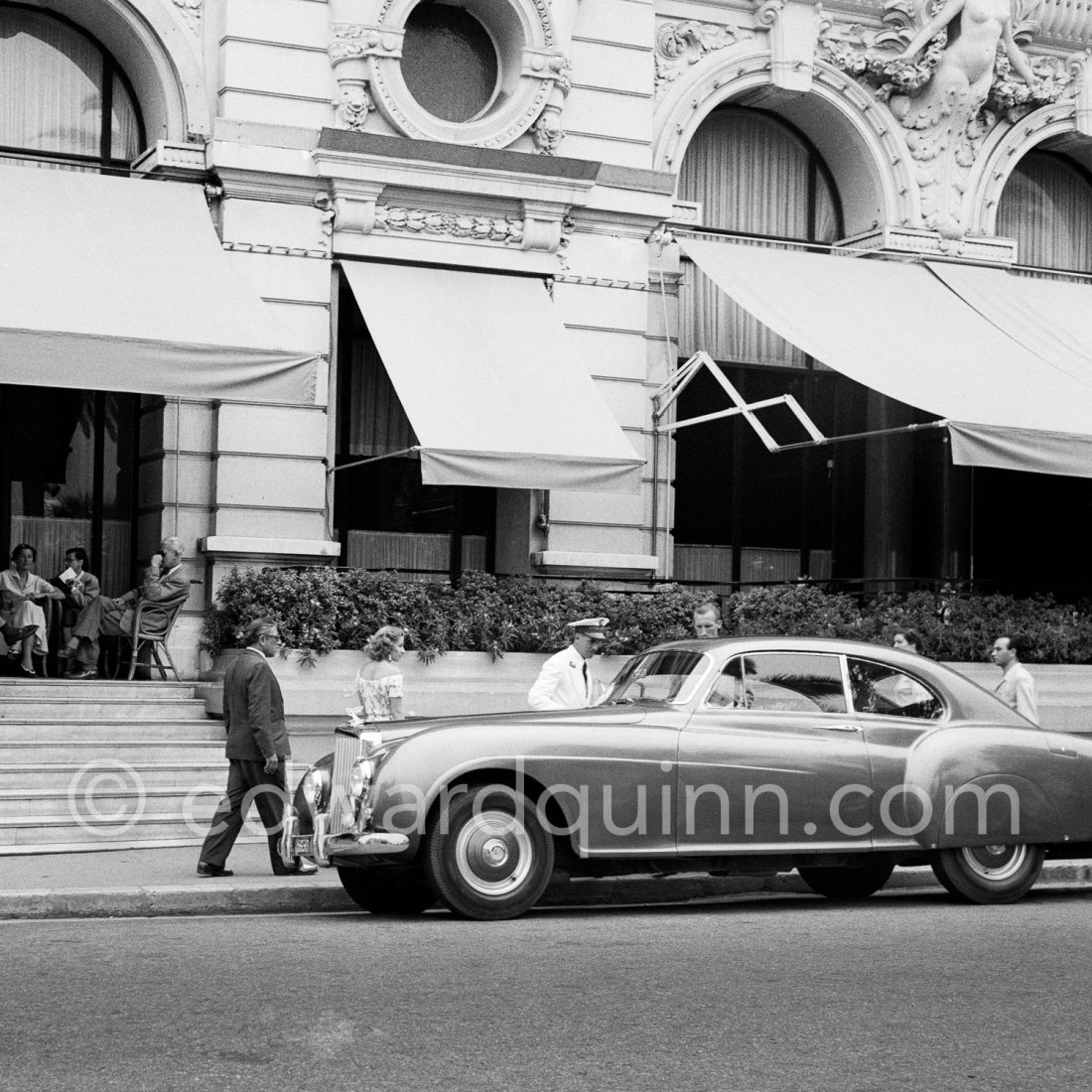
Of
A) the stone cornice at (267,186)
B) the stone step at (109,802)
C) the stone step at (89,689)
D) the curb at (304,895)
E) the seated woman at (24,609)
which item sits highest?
the stone cornice at (267,186)

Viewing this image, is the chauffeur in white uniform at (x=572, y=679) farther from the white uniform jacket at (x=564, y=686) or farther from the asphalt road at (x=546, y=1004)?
the asphalt road at (x=546, y=1004)

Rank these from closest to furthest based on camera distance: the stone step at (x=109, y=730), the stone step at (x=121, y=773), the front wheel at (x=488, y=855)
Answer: the front wheel at (x=488, y=855), the stone step at (x=121, y=773), the stone step at (x=109, y=730)

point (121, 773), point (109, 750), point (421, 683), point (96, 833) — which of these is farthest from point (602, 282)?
point (96, 833)

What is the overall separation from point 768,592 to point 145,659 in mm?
6168

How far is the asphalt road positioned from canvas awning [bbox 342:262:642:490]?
6.57 metres

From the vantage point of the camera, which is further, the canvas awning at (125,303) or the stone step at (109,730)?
the stone step at (109,730)

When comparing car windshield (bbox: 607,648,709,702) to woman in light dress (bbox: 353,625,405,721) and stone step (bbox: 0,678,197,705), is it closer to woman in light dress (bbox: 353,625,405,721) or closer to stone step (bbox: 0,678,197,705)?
woman in light dress (bbox: 353,625,405,721)

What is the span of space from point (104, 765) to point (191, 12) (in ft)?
25.3

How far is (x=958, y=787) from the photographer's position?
36.8ft

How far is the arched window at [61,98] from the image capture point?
1869cm

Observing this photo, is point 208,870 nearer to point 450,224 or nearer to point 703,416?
point 450,224

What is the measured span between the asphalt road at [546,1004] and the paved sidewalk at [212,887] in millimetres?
340

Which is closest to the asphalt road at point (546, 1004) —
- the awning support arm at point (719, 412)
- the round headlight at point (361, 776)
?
the round headlight at point (361, 776)

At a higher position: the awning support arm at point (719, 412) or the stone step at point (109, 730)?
the awning support arm at point (719, 412)
